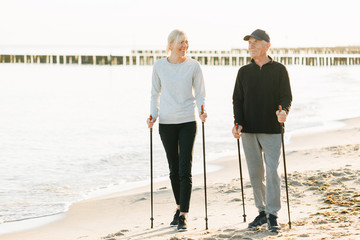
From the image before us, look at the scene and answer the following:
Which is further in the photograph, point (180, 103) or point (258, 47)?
point (180, 103)

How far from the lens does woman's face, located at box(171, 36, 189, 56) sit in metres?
4.51

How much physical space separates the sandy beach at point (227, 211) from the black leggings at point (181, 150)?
0.33m

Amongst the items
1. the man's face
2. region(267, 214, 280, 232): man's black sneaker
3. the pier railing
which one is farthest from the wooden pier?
region(267, 214, 280, 232): man's black sneaker

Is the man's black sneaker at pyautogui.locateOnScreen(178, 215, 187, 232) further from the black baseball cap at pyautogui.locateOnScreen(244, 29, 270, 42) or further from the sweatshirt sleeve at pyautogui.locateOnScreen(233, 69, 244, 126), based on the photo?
the black baseball cap at pyautogui.locateOnScreen(244, 29, 270, 42)

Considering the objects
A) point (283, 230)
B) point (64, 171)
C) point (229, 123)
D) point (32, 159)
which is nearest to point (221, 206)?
point (283, 230)

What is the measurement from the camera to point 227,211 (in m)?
5.35

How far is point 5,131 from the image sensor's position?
54.0 ft

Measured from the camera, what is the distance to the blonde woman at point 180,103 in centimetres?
458

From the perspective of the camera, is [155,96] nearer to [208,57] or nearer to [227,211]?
[227,211]

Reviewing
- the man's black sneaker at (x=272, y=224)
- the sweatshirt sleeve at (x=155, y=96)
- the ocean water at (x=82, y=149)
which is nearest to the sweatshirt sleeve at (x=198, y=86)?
the sweatshirt sleeve at (x=155, y=96)

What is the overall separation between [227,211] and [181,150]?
3.49ft

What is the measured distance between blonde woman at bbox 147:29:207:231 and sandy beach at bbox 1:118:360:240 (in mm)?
465

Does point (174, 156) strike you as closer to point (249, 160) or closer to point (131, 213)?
point (249, 160)

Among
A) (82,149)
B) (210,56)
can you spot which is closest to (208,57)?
(210,56)
